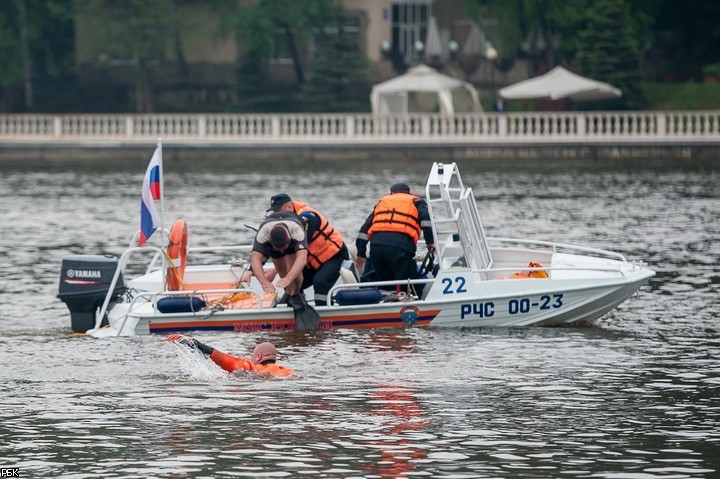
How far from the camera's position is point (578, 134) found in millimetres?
52688

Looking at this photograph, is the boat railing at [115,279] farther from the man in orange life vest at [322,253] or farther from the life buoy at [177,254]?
the man in orange life vest at [322,253]

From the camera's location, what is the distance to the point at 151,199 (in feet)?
60.2

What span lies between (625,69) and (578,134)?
6.90m

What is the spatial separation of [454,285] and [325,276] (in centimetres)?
149

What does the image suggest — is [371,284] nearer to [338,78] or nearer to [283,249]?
[283,249]

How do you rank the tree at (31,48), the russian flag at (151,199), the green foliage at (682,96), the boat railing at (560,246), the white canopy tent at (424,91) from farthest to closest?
1. the tree at (31,48)
2. the green foliage at (682,96)
3. the white canopy tent at (424,91)
4. the boat railing at (560,246)
5. the russian flag at (151,199)

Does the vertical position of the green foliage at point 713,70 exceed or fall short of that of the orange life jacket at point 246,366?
it exceeds it

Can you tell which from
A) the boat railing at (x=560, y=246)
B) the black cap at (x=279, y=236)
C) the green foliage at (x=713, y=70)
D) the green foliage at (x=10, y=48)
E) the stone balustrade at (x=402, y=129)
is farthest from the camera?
the green foliage at (x=10, y=48)

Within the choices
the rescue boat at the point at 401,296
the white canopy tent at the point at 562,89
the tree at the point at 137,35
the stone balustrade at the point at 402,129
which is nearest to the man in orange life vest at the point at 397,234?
the rescue boat at the point at 401,296

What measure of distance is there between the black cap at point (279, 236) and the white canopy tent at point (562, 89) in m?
37.6

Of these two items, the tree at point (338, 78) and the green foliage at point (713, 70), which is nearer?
the green foliage at point (713, 70)

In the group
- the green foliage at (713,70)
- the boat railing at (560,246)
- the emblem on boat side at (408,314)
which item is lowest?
the emblem on boat side at (408,314)

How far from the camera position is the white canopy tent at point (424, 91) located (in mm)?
56094

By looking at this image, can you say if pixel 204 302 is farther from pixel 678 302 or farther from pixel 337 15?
pixel 337 15
